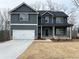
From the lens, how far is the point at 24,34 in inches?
1661

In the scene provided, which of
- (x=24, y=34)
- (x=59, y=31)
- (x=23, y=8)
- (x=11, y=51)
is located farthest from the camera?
(x=59, y=31)

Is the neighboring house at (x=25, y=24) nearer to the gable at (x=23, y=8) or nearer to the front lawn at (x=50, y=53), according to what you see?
the gable at (x=23, y=8)

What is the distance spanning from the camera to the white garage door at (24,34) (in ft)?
138

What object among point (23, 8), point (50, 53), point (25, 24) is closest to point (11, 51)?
point (50, 53)

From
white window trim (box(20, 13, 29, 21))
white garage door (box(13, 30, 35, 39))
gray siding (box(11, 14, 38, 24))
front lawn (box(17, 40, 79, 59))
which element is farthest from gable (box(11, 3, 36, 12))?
front lawn (box(17, 40, 79, 59))

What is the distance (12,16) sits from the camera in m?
43.0

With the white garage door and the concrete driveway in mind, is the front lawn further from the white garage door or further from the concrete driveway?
the white garage door

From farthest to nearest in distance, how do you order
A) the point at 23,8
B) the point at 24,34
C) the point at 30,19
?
the point at 23,8
the point at 30,19
the point at 24,34

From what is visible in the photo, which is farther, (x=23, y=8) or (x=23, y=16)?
(x=23, y=8)

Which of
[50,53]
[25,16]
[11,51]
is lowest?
[11,51]

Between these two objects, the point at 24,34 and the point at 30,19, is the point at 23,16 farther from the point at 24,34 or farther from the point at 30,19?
the point at 24,34

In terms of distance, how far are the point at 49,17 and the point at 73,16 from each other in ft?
83.3

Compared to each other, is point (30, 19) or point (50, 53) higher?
point (30, 19)

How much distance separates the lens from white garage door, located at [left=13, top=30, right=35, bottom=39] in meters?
42.0
